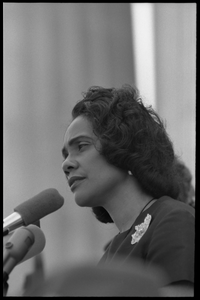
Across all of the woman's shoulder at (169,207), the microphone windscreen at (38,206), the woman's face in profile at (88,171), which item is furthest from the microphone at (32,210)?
the woman's shoulder at (169,207)

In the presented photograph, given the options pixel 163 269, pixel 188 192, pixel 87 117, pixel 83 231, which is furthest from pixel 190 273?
pixel 83 231

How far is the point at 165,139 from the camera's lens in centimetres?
235

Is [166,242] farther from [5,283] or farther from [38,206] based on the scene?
[5,283]

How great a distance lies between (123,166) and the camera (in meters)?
2.23

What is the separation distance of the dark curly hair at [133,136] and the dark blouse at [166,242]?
0.14 meters

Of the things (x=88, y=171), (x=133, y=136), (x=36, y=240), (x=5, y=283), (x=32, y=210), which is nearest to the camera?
(x=5, y=283)

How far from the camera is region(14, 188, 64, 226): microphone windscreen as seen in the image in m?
1.88

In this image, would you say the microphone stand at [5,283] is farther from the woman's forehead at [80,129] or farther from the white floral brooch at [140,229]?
the woman's forehead at [80,129]

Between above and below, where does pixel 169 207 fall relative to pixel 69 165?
below

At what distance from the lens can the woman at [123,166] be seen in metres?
2.09

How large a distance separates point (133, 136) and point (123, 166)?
0.13 m

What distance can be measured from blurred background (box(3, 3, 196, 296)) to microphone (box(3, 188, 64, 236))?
242 inches

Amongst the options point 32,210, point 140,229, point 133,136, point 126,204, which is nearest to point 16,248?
point 32,210

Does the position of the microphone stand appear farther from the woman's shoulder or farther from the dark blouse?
the woman's shoulder
